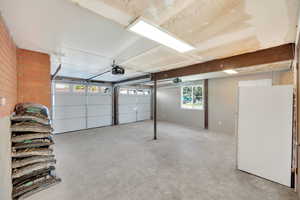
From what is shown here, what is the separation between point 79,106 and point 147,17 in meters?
5.76

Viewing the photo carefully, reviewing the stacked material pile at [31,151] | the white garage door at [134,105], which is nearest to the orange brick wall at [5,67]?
the stacked material pile at [31,151]

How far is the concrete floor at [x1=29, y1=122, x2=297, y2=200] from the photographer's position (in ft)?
6.09

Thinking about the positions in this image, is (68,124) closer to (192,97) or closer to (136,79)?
(136,79)

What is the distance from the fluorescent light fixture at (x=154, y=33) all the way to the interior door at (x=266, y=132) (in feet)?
5.22

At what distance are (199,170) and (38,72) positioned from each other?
11.9 ft

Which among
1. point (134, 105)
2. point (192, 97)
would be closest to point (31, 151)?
point (134, 105)

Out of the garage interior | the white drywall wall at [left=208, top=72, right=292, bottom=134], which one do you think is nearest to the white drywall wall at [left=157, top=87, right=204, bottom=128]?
the white drywall wall at [left=208, top=72, right=292, bottom=134]

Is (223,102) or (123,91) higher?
(123,91)

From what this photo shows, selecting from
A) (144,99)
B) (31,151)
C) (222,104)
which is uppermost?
(144,99)

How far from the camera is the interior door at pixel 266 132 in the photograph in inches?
81.0

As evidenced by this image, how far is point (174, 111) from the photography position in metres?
7.71

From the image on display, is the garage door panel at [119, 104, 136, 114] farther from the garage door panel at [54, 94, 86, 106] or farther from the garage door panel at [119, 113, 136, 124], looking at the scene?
the garage door panel at [54, 94, 86, 106]

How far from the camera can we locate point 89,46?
7.42ft

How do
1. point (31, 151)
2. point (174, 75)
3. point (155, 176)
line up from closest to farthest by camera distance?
point (31, 151), point (155, 176), point (174, 75)
